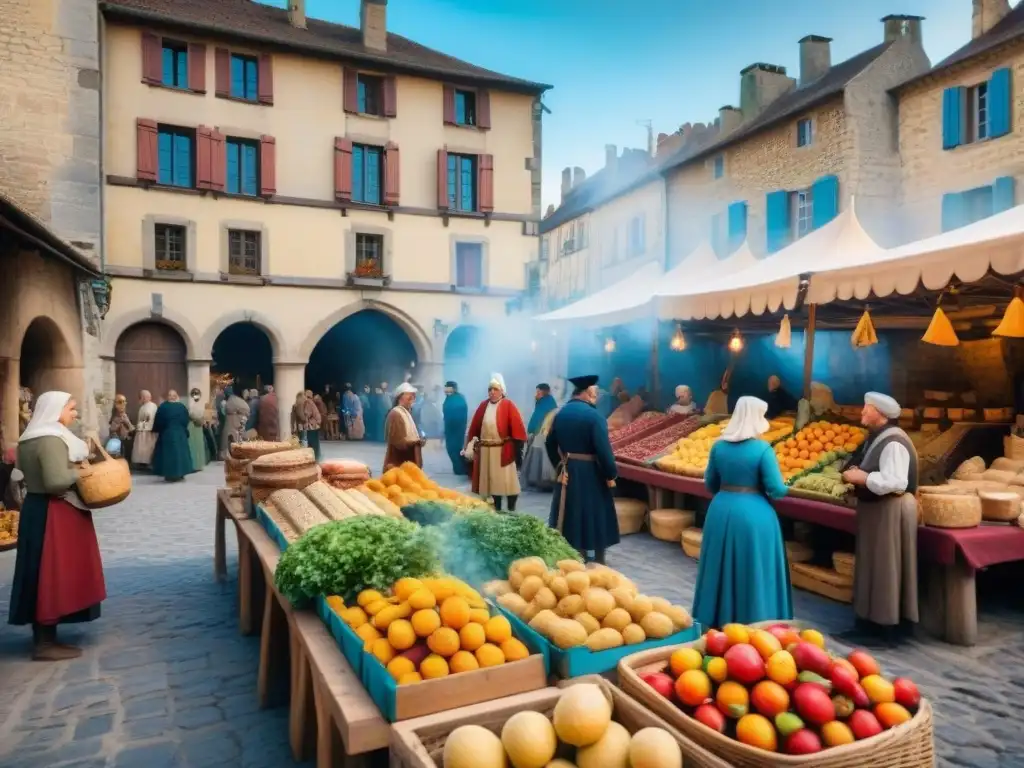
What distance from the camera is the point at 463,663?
252cm

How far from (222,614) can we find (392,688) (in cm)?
402

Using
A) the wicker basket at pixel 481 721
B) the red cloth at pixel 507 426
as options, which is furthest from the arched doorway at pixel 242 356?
the wicker basket at pixel 481 721

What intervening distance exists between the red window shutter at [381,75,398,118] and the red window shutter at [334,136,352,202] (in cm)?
144

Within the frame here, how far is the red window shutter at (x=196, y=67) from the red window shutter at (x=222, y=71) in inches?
11.5

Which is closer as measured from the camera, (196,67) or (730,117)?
(196,67)

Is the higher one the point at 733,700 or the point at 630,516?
the point at 733,700

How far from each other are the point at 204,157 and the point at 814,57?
16.6 m

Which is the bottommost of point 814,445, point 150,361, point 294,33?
point 814,445

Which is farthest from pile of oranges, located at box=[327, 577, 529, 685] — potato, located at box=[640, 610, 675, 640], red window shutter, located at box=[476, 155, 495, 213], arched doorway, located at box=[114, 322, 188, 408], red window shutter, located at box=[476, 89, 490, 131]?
red window shutter, located at box=[476, 89, 490, 131]

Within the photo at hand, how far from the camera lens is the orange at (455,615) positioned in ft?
8.75

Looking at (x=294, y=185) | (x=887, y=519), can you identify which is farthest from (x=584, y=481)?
(x=294, y=185)

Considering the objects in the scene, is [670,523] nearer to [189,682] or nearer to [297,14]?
[189,682]

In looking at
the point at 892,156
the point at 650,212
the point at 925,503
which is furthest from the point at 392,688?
the point at 650,212

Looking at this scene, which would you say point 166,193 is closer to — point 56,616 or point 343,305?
point 343,305
